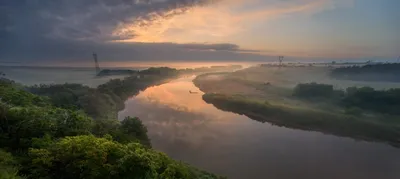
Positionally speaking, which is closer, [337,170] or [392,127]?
[337,170]

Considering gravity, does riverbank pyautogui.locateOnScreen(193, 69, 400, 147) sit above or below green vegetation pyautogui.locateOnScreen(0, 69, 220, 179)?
below

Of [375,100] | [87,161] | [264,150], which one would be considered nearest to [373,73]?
[375,100]

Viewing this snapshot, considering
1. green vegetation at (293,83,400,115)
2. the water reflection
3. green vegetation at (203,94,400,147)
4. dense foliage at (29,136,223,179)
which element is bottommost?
the water reflection

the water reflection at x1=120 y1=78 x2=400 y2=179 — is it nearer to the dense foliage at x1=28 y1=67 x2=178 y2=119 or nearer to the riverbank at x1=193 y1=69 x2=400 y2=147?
the riverbank at x1=193 y1=69 x2=400 y2=147

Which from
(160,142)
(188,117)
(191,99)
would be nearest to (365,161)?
(160,142)

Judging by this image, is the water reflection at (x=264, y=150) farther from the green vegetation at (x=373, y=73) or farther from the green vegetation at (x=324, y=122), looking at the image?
the green vegetation at (x=373, y=73)

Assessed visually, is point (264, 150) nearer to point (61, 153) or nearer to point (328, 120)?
point (328, 120)

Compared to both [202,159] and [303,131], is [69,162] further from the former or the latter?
[303,131]

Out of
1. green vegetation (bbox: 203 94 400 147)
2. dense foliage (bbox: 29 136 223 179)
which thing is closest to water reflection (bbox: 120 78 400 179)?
green vegetation (bbox: 203 94 400 147)
